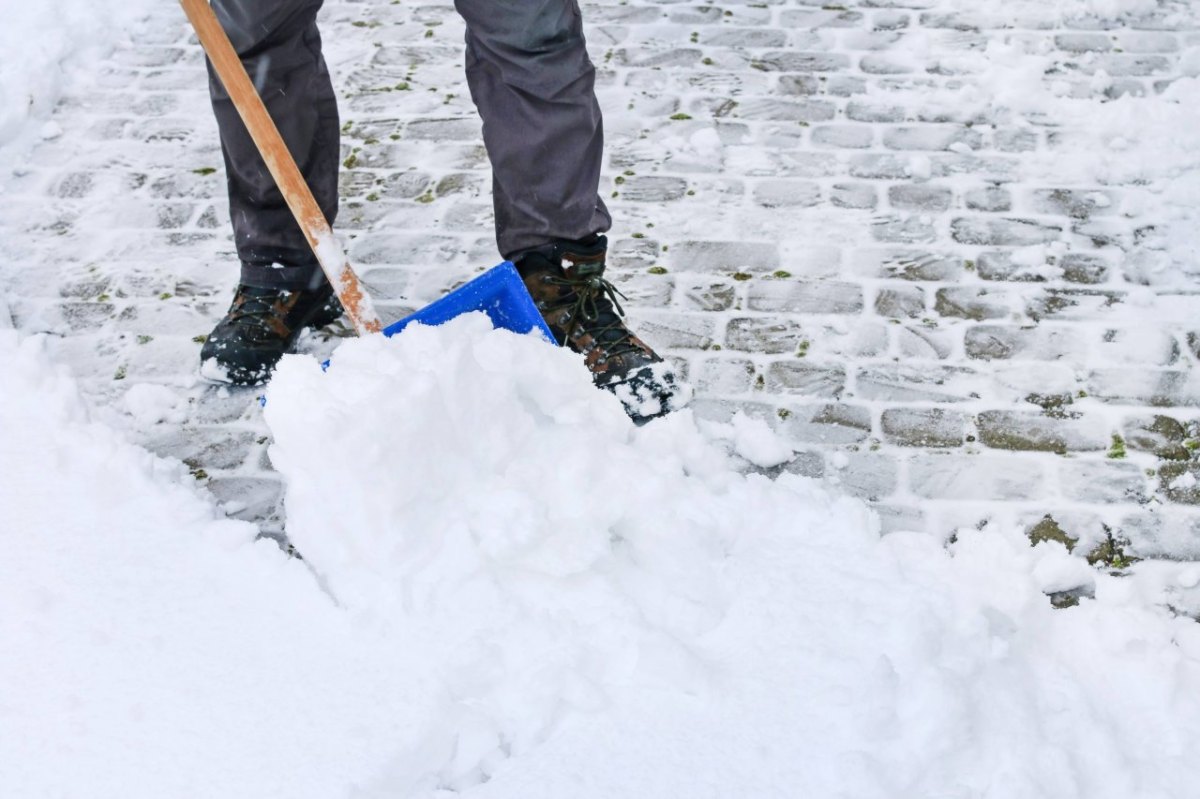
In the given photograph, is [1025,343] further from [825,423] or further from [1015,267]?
[825,423]

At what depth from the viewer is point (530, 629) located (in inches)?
72.6

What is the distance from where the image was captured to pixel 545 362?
2211 mm

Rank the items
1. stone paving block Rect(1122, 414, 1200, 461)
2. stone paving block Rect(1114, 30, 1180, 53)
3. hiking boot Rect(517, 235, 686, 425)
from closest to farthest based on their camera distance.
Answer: stone paving block Rect(1122, 414, 1200, 461), hiking boot Rect(517, 235, 686, 425), stone paving block Rect(1114, 30, 1180, 53)

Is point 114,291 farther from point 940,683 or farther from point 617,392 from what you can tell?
point 940,683

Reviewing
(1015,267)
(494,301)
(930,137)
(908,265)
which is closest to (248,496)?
(494,301)

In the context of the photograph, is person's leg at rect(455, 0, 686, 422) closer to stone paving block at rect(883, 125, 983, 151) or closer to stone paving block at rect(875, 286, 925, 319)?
stone paving block at rect(875, 286, 925, 319)

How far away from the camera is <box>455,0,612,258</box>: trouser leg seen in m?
2.42

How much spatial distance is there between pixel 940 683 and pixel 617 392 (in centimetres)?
96

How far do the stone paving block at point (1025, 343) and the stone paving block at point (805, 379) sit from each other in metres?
0.30

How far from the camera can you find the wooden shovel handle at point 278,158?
214cm

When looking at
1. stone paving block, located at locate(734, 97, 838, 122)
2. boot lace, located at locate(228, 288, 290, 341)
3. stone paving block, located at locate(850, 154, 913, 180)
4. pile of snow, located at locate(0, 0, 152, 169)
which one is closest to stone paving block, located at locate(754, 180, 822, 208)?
stone paving block, located at locate(850, 154, 913, 180)

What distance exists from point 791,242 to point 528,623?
151 centimetres

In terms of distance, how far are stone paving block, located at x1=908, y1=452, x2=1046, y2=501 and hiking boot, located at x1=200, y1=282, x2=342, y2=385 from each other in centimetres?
136

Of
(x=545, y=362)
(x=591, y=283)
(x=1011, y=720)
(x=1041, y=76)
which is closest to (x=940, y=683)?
(x=1011, y=720)
